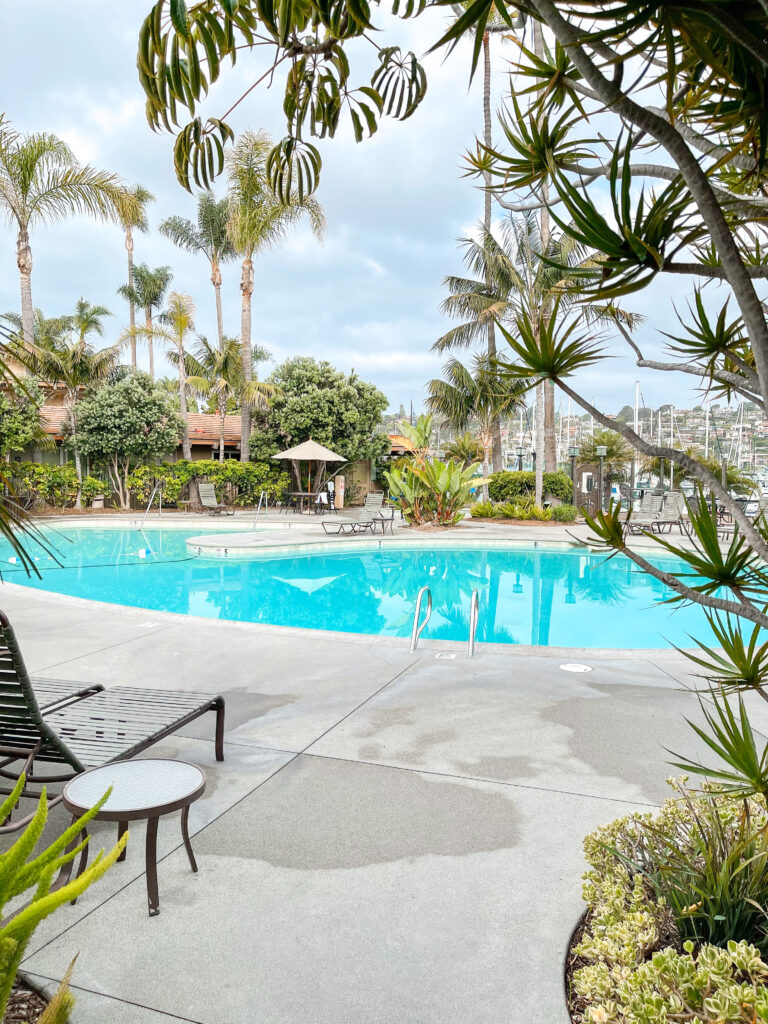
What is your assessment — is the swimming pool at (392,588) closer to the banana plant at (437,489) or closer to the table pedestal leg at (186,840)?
the banana plant at (437,489)

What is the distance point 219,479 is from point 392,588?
13.9 metres

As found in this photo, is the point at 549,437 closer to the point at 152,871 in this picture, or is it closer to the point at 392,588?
the point at 392,588

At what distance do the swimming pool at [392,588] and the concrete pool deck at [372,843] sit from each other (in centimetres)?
377

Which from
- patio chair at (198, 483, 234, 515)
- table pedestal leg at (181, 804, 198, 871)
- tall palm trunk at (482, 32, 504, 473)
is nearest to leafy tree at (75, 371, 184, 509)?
patio chair at (198, 483, 234, 515)

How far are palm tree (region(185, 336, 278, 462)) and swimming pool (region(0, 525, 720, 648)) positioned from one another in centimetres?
899

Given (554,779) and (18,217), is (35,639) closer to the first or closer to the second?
(554,779)

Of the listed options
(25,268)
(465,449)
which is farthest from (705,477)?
(465,449)

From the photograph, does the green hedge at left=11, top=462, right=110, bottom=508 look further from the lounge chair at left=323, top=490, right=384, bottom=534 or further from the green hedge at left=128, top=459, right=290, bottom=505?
the lounge chair at left=323, top=490, right=384, bottom=534

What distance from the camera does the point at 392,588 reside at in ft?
40.5

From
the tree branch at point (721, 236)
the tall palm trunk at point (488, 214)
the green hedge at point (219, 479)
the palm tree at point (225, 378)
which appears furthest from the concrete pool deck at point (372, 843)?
the palm tree at point (225, 378)

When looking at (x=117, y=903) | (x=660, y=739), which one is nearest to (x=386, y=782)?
(x=117, y=903)

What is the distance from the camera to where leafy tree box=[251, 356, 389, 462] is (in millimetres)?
24734

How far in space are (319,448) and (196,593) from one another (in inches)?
474

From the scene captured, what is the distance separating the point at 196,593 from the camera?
449 inches
